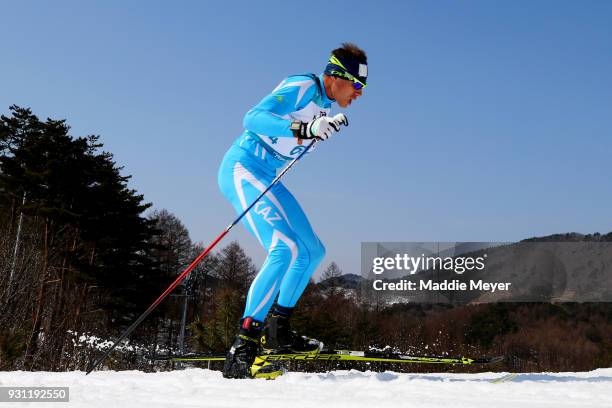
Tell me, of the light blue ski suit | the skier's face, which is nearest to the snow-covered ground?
the light blue ski suit

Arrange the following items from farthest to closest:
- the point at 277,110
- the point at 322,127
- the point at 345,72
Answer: the point at 345,72 < the point at 277,110 < the point at 322,127

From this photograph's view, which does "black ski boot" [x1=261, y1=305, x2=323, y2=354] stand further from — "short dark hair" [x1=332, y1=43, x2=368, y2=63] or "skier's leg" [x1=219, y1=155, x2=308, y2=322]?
"short dark hair" [x1=332, y1=43, x2=368, y2=63]

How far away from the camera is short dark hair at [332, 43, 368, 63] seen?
405 cm

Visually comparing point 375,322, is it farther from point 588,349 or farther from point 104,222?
point 588,349

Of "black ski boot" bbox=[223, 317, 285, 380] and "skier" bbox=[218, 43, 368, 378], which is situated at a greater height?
"skier" bbox=[218, 43, 368, 378]

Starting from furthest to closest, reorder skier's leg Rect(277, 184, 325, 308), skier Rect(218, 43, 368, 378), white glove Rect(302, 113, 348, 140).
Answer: skier's leg Rect(277, 184, 325, 308) < skier Rect(218, 43, 368, 378) < white glove Rect(302, 113, 348, 140)

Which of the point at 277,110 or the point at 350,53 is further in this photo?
the point at 350,53

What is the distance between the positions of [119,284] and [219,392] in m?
32.6

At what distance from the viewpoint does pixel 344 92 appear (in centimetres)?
416

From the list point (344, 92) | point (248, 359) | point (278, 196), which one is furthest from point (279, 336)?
point (344, 92)

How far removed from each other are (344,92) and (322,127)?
2.57 feet

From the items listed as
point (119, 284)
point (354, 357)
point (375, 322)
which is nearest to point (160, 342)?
point (119, 284)

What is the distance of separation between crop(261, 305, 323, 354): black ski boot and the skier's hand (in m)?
1.39

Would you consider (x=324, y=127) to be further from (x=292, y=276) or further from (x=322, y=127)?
(x=292, y=276)
